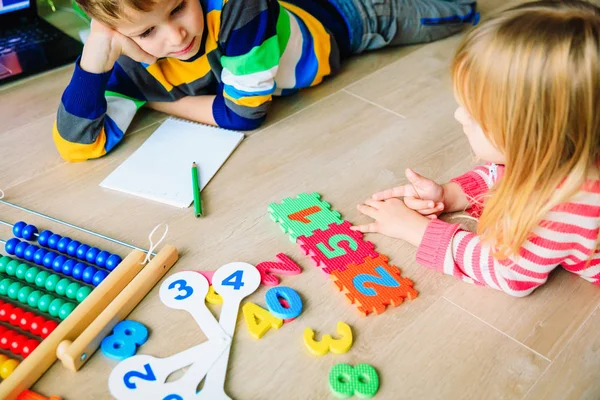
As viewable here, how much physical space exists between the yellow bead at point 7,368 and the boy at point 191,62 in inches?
19.6

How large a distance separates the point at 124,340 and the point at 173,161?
1.44 ft

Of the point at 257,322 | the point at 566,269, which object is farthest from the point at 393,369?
the point at 566,269

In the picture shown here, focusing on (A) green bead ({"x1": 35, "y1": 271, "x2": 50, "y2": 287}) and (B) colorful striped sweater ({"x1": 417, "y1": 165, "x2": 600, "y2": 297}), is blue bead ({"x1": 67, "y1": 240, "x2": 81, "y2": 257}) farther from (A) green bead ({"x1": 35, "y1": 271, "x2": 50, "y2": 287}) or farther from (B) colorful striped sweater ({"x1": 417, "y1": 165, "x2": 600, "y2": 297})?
(B) colorful striped sweater ({"x1": 417, "y1": 165, "x2": 600, "y2": 297})

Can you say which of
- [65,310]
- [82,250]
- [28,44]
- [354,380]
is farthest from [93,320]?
[28,44]

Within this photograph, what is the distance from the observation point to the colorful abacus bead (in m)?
0.80

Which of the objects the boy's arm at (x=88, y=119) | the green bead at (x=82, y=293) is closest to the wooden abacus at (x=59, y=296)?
the green bead at (x=82, y=293)

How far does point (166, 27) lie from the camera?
1.05 meters

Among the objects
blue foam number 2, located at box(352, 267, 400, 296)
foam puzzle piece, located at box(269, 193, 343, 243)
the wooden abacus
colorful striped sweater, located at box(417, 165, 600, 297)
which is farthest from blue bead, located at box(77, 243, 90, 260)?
colorful striped sweater, located at box(417, 165, 600, 297)

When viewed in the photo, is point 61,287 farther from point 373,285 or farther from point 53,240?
point 373,285

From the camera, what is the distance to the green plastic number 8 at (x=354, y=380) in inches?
31.0

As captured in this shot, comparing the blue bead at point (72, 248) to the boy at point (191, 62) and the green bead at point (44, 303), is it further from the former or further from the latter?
the boy at point (191, 62)

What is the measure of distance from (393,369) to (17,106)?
3.46 ft

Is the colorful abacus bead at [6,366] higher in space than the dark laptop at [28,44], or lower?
lower

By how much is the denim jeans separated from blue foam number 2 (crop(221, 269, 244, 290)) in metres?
0.81
